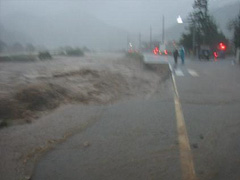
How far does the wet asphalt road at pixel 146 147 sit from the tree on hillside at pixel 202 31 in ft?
26.1

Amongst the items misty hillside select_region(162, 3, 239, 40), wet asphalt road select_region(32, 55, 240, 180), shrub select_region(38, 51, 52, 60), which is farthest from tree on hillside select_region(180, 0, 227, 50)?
shrub select_region(38, 51, 52, 60)

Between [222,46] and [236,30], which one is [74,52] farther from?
[222,46]

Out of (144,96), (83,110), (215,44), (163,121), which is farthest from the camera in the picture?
(215,44)

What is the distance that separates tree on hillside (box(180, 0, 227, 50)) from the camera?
21772 millimetres

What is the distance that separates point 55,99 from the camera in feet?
33.9

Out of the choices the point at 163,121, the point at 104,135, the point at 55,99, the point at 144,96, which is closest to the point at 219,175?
the point at 104,135

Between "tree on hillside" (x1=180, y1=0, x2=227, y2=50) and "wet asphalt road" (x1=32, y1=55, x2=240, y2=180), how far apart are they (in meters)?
7.95

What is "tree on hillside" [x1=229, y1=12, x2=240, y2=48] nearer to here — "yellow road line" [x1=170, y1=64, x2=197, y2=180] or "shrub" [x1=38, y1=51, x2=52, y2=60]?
"shrub" [x1=38, y1=51, x2=52, y2=60]

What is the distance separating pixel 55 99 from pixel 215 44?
44.3 m

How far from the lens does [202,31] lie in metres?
37.2

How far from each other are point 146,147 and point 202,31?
33.2 m

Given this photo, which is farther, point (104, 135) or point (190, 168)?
point (104, 135)

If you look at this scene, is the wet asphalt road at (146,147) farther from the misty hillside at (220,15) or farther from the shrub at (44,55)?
the shrub at (44,55)

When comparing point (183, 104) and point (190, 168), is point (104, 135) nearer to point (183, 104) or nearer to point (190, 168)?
point (190, 168)
